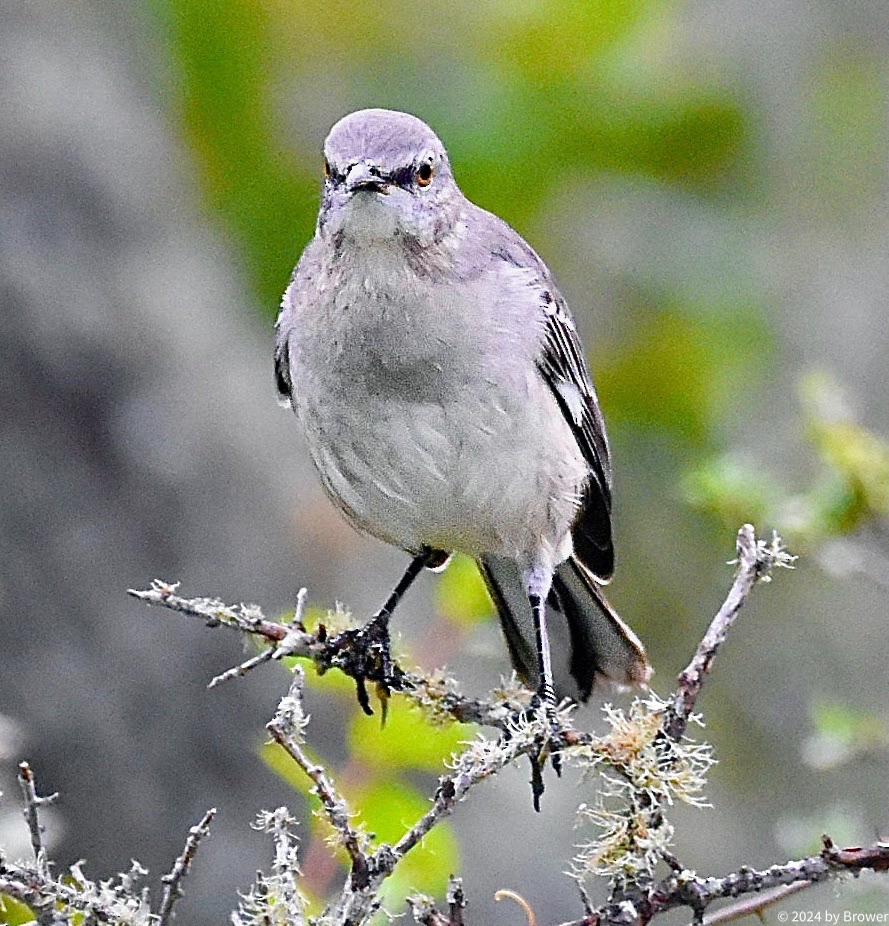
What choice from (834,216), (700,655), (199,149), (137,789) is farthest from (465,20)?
(700,655)

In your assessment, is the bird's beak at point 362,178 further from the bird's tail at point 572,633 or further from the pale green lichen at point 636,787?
the pale green lichen at point 636,787

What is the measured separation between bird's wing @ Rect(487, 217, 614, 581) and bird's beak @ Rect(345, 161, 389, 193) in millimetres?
757

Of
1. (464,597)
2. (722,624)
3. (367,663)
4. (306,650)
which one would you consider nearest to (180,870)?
(306,650)

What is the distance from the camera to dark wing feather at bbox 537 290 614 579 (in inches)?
195

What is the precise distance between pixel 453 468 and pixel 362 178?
0.84m

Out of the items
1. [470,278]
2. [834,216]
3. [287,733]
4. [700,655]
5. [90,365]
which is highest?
[834,216]

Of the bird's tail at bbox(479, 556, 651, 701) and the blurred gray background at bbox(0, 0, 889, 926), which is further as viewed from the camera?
the blurred gray background at bbox(0, 0, 889, 926)

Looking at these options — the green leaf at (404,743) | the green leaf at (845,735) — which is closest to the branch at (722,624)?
the green leaf at (845,735)

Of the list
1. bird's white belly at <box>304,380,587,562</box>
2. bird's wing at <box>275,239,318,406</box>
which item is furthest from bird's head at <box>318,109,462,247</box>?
bird's white belly at <box>304,380,587,562</box>

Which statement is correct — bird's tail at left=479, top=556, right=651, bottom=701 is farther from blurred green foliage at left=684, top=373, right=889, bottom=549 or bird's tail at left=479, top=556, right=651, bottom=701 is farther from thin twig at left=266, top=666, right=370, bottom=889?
thin twig at left=266, top=666, right=370, bottom=889

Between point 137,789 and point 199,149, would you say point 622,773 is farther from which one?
point 199,149

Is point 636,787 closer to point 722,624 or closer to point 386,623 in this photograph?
point 722,624

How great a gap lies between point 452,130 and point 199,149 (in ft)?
4.93

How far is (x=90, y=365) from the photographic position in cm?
804
